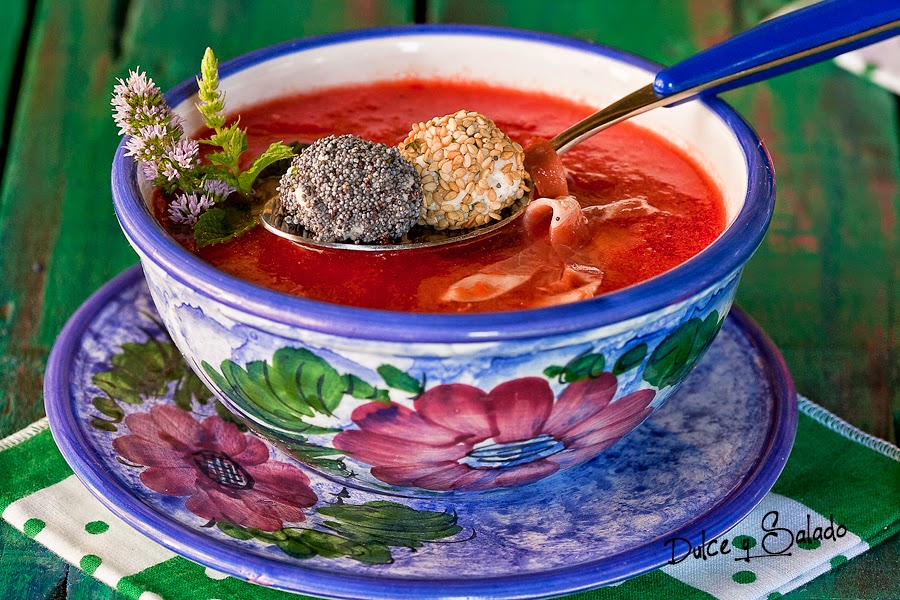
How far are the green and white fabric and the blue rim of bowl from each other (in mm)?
389

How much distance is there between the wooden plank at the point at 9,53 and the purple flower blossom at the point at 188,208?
1.34m

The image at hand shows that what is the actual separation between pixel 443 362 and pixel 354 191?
1.27ft

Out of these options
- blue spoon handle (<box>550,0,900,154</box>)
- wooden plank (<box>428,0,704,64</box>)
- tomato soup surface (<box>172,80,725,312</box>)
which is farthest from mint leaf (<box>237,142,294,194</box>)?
wooden plank (<box>428,0,704,64</box>)

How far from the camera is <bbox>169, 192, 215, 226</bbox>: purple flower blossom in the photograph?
1.86 m

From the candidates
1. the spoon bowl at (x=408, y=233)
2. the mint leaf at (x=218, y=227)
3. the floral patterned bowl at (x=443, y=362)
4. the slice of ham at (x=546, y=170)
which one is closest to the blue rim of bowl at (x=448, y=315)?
the floral patterned bowl at (x=443, y=362)

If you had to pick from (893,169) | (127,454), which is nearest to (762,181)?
(127,454)

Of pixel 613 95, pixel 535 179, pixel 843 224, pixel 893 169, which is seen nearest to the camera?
pixel 535 179

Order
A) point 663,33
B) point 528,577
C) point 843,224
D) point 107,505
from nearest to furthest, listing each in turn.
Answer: point 528,577, point 107,505, point 843,224, point 663,33

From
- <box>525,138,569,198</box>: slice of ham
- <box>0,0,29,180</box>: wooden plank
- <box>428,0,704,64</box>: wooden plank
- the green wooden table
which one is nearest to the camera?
<box>525,138,569,198</box>: slice of ham

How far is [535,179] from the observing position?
203cm

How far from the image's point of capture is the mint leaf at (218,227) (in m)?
1.83

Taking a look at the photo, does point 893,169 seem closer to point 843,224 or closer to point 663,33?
point 843,224

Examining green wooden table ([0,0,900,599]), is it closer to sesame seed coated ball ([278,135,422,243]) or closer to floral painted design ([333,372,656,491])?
floral painted design ([333,372,656,491])

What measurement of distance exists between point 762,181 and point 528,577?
0.71 m
